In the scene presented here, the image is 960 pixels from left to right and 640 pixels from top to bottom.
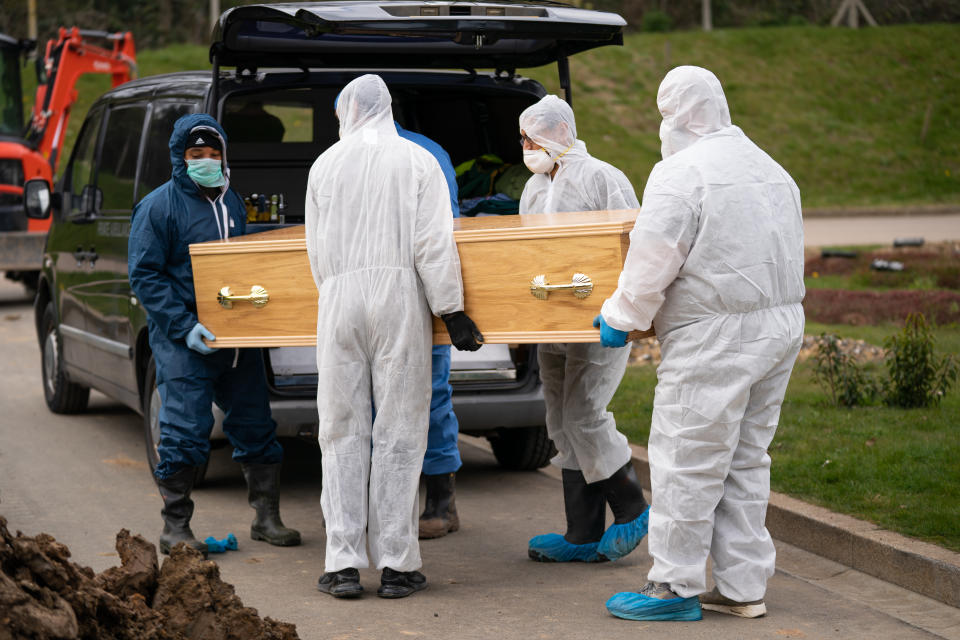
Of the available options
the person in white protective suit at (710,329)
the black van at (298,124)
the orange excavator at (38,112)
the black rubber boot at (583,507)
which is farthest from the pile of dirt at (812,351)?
the orange excavator at (38,112)

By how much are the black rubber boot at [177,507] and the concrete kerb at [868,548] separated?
8.81 feet

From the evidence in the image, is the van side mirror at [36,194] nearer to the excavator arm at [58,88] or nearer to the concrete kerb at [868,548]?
the concrete kerb at [868,548]

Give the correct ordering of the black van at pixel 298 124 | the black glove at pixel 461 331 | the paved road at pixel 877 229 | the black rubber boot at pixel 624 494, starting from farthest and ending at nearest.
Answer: the paved road at pixel 877 229
the black van at pixel 298 124
the black rubber boot at pixel 624 494
the black glove at pixel 461 331

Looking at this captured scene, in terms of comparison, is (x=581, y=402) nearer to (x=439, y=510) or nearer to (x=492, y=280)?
(x=492, y=280)

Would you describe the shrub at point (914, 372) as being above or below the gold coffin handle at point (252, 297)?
below

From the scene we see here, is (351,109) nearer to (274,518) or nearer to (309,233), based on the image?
(309,233)

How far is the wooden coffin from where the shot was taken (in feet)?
15.9

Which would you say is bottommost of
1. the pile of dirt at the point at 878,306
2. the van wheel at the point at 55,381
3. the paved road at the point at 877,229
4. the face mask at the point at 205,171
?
the paved road at the point at 877,229

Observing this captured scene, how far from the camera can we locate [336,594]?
5117mm

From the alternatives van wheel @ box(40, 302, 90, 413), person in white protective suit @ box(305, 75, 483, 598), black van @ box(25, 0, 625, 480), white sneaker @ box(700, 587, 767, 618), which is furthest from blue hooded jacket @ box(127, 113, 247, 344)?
van wheel @ box(40, 302, 90, 413)

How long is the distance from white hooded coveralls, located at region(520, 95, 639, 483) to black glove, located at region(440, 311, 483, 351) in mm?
751

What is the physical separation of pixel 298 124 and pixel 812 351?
5149 mm

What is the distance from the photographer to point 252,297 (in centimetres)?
555

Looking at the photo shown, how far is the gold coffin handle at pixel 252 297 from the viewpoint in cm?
555
